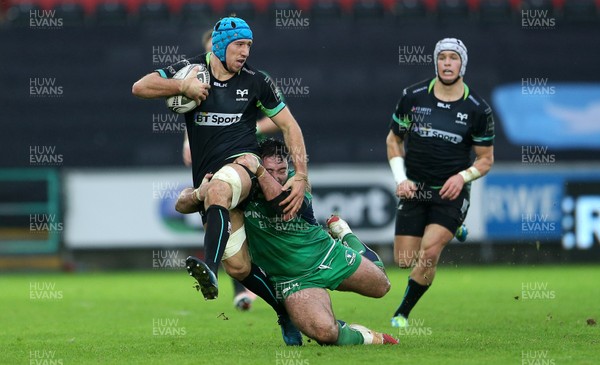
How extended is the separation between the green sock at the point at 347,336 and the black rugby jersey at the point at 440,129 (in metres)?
2.61

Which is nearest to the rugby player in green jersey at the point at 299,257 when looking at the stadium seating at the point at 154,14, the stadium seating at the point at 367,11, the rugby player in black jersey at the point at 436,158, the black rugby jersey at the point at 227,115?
the black rugby jersey at the point at 227,115

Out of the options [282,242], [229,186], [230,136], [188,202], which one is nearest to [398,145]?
[230,136]

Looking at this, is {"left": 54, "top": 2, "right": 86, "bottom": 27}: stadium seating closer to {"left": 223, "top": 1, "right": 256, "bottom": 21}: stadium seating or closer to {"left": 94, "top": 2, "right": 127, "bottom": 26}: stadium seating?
{"left": 94, "top": 2, "right": 127, "bottom": 26}: stadium seating

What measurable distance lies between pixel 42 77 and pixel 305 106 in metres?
3.92

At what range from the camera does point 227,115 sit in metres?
8.58

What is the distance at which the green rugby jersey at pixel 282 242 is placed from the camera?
27.0 ft

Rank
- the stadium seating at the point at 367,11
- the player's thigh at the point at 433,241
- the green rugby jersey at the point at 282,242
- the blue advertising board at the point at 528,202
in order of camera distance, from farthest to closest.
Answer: the stadium seating at the point at 367,11, the blue advertising board at the point at 528,202, the player's thigh at the point at 433,241, the green rugby jersey at the point at 282,242

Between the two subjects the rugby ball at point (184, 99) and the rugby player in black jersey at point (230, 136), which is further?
the rugby ball at point (184, 99)

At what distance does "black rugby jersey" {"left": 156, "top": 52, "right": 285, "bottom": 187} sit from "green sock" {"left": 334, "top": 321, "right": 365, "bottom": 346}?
1.49 meters

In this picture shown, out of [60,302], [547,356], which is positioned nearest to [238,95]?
[547,356]

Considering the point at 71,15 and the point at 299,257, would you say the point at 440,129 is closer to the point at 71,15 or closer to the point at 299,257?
the point at 299,257

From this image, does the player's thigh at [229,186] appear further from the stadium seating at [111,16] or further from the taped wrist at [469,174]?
the stadium seating at [111,16]

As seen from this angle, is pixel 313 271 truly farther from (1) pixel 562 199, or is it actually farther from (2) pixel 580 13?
(2) pixel 580 13

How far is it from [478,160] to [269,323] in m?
2.32
